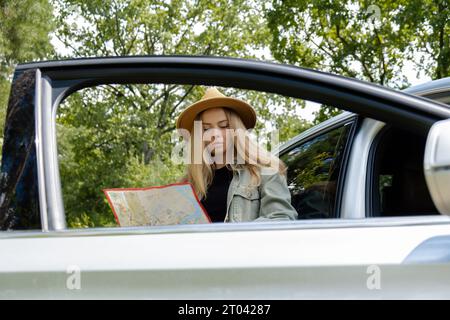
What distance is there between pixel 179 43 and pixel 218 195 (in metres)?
26.0

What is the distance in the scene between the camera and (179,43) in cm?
2819

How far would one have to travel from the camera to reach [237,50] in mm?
28266

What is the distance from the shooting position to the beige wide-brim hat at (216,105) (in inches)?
113

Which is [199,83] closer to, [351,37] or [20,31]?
[351,37]

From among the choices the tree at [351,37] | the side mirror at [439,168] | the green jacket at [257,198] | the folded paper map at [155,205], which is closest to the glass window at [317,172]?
the green jacket at [257,198]

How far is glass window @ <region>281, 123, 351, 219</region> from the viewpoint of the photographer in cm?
244

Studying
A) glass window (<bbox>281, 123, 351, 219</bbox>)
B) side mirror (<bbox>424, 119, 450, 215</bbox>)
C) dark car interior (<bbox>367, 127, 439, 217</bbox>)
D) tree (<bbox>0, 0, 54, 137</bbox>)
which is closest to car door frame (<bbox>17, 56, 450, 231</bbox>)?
side mirror (<bbox>424, 119, 450, 215</bbox>)

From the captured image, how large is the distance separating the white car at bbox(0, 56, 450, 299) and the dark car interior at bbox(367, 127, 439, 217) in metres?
0.49

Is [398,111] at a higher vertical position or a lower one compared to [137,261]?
higher

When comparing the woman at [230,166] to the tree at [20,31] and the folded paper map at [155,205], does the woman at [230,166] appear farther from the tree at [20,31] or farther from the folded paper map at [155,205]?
the tree at [20,31]

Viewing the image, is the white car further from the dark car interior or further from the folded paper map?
the dark car interior

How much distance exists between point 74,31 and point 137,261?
26.1 metres
